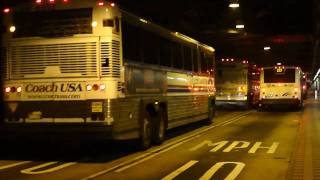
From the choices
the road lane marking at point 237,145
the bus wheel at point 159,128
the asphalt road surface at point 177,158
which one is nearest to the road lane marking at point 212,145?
the asphalt road surface at point 177,158

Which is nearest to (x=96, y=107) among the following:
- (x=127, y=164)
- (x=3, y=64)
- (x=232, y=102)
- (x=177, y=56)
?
(x=127, y=164)

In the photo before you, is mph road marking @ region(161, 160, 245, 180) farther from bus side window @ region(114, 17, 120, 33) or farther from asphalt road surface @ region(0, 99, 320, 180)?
bus side window @ region(114, 17, 120, 33)

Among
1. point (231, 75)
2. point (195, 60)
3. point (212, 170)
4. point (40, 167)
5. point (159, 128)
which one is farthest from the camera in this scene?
point (231, 75)

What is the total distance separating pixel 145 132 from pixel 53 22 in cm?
356

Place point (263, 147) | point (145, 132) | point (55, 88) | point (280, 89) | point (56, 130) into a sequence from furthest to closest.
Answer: point (280, 89)
point (263, 147)
point (145, 132)
point (55, 88)
point (56, 130)

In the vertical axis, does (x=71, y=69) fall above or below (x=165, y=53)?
below

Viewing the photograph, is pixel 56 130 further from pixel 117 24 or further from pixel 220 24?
pixel 220 24

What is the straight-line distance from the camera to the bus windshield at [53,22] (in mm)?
12961

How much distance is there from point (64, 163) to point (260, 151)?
4.82 metres

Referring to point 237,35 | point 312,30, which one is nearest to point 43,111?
point 312,30

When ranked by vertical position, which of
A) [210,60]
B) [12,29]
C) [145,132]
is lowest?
[145,132]

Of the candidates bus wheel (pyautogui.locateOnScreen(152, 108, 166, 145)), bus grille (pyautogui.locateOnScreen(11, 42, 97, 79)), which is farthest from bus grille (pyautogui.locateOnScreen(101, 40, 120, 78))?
bus wheel (pyautogui.locateOnScreen(152, 108, 166, 145))

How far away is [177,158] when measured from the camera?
13.6m

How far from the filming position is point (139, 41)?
14.7 m
